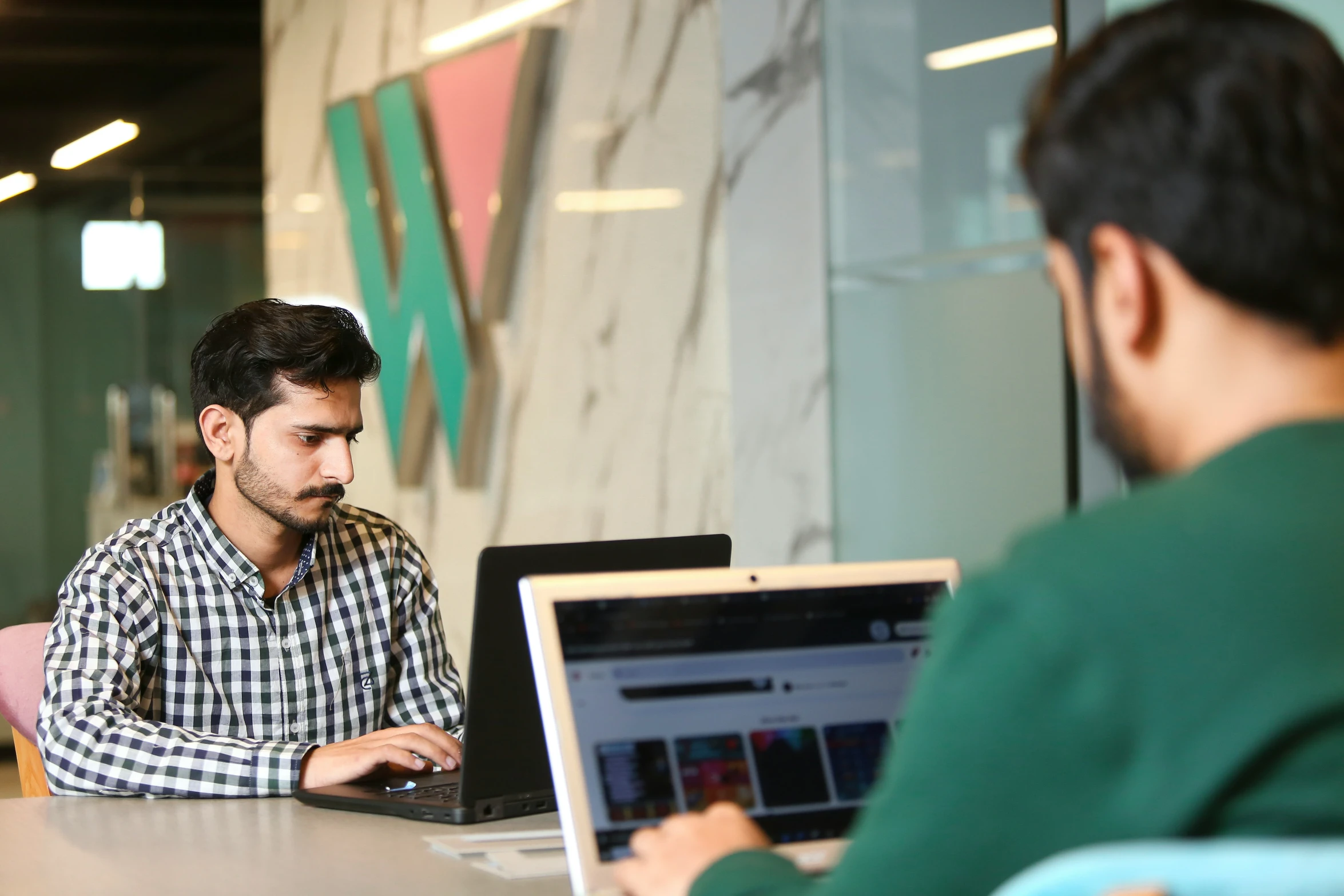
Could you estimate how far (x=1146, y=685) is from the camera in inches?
30.1

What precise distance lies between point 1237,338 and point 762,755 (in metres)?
0.62

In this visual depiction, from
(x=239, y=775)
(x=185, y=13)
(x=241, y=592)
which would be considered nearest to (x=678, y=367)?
(x=241, y=592)

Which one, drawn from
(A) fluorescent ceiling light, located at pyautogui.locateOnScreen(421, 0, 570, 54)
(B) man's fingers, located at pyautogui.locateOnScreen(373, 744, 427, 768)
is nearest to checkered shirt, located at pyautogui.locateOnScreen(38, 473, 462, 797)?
(B) man's fingers, located at pyautogui.locateOnScreen(373, 744, 427, 768)

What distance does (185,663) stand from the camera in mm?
2303

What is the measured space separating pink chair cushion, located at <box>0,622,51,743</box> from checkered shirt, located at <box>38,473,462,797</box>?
0.50ft

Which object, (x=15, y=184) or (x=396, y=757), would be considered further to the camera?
(x=15, y=184)

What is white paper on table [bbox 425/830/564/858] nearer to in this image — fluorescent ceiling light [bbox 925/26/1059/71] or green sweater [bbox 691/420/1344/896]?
green sweater [bbox 691/420/1344/896]

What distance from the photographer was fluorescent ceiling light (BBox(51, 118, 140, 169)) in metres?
6.82

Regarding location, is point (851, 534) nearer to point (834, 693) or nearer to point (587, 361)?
point (587, 361)

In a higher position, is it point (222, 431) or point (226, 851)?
point (222, 431)

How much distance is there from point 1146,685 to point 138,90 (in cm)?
718

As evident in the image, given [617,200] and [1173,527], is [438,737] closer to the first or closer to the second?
[1173,527]

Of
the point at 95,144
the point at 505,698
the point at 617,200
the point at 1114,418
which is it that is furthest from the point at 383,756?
the point at 95,144

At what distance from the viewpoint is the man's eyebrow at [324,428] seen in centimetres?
246
